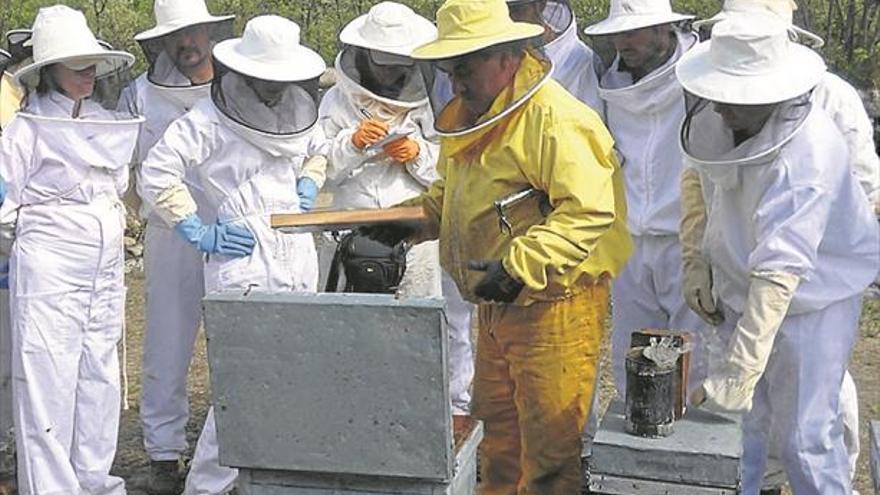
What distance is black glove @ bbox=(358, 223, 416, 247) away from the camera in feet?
11.7

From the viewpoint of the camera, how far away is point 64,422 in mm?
4137

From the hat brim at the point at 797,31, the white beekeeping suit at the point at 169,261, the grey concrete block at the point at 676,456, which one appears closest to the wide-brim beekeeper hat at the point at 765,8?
the hat brim at the point at 797,31

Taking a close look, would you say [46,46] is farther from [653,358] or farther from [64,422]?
[653,358]

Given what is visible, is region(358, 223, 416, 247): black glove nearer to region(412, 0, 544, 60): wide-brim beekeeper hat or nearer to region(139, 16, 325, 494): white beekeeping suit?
region(412, 0, 544, 60): wide-brim beekeeper hat

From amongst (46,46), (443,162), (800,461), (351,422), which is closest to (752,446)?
(800,461)

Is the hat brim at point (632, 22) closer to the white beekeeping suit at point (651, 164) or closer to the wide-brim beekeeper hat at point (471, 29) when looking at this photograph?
the white beekeeping suit at point (651, 164)

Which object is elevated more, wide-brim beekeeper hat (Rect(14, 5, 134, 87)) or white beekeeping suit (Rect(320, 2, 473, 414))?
wide-brim beekeeper hat (Rect(14, 5, 134, 87))

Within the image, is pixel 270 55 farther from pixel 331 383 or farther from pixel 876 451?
pixel 876 451

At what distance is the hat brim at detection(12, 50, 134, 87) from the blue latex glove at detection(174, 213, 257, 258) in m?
0.58

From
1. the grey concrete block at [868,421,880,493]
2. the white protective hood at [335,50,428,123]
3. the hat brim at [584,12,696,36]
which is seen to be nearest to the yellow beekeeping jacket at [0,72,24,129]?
the white protective hood at [335,50,428,123]

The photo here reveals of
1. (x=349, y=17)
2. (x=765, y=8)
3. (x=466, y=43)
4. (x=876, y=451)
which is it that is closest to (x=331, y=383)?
(x=466, y=43)

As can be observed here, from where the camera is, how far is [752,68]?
10.8ft

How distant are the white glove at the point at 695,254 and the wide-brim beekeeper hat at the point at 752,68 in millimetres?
548

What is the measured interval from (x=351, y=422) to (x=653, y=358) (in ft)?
2.87
